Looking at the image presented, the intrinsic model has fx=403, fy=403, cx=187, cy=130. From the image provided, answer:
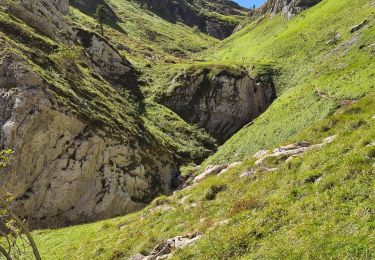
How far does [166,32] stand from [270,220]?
165 m

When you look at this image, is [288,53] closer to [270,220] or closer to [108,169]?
[108,169]

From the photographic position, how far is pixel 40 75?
153 ft

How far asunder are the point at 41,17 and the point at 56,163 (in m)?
34.4

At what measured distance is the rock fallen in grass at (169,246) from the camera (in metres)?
19.5

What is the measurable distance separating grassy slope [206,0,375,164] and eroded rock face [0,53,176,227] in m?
13.2

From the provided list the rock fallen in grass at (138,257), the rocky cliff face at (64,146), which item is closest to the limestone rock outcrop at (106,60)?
the rocky cliff face at (64,146)

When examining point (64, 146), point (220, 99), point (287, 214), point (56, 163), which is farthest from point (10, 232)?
point (220, 99)

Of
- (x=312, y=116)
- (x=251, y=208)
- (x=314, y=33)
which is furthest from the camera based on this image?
(x=314, y=33)

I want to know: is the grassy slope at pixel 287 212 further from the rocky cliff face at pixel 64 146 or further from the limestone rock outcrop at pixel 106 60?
the limestone rock outcrop at pixel 106 60

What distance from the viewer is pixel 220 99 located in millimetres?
72062

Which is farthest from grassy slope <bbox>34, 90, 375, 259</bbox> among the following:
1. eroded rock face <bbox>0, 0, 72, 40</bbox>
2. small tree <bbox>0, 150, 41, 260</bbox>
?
eroded rock face <bbox>0, 0, 72, 40</bbox>

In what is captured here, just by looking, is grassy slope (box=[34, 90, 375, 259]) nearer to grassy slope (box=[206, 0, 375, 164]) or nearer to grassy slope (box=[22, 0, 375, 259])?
grassy slope (box=[22, 0, 375, 259])

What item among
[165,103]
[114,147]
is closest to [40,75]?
[114,147]

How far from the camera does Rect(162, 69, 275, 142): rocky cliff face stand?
70250 mm
